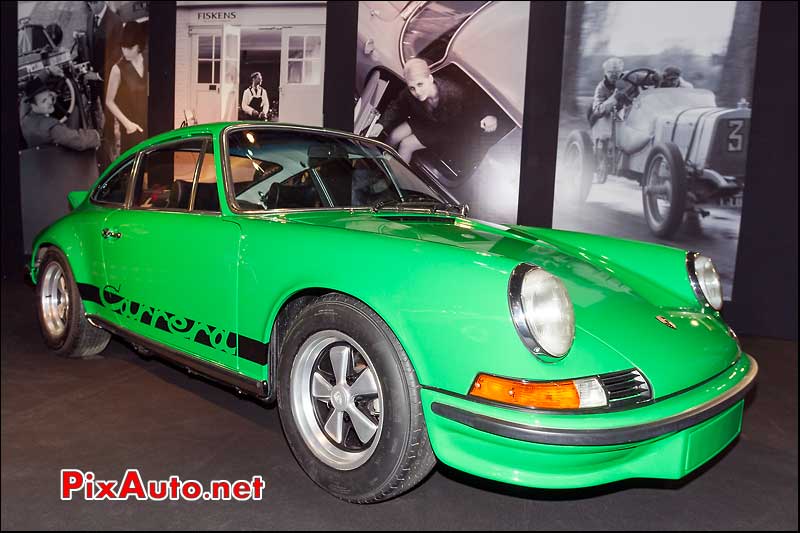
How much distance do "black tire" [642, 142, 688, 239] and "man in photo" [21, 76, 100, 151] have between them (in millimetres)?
5497

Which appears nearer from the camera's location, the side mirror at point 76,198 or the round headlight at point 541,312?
the round headlight at point 541,312

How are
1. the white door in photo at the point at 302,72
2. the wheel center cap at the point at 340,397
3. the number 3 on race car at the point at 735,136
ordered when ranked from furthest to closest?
the white door in photo at the point at 302,72
the number 3 on race car at the point at 735,136
the wheel center cap at the point at 340,397

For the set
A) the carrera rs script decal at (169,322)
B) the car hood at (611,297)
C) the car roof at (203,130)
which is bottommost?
the carrera rs script decal at (169,322)

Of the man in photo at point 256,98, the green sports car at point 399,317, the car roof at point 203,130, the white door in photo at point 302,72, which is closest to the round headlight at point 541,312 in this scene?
the green sports car at point 399,317

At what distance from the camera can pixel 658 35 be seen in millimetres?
4914

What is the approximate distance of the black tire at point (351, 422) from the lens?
68.6 inches

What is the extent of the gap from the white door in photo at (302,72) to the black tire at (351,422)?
3.72 m

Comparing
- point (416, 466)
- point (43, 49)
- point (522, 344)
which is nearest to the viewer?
point (522, 344)

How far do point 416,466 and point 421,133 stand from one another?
377 centimetres

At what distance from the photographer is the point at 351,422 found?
204 centimetres

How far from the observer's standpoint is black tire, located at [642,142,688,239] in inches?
197

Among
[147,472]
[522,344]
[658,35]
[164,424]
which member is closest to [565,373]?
[522,344]

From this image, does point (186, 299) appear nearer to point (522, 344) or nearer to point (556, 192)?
point (522, 344)

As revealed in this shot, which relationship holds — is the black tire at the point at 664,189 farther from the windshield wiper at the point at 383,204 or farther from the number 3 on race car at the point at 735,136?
the windshield wiper at the point at 383,204
